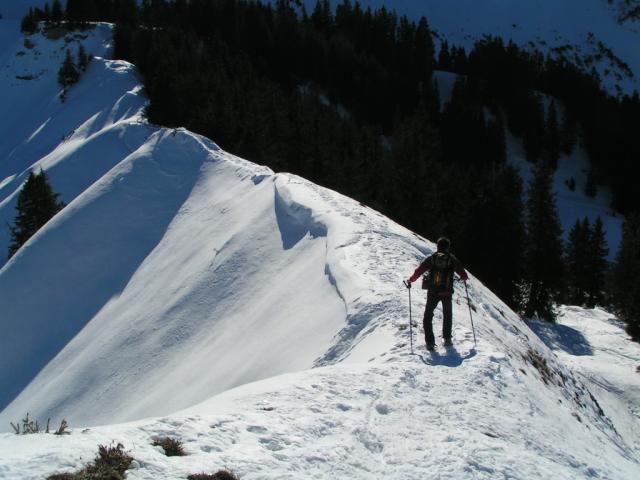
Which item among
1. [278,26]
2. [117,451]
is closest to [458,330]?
[117,451]

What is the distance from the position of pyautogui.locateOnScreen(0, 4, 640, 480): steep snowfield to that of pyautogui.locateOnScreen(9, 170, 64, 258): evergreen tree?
29.6ft

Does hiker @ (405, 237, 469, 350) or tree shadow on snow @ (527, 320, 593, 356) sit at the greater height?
hiker @ (405, 237, 469, 350)

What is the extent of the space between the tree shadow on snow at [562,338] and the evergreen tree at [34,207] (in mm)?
30437

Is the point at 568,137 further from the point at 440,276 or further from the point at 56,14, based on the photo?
the point at 440,276

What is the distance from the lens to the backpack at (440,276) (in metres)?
11.0

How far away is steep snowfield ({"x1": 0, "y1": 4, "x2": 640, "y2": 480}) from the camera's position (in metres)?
7.23

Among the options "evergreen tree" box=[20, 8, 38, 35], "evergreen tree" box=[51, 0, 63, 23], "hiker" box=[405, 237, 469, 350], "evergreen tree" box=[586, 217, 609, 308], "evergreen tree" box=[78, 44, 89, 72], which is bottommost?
"evergreen tree" box=[586, 217, 609, 308]

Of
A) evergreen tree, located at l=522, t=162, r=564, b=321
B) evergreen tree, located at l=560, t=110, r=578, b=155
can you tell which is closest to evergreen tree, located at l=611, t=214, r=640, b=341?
evergreen tree, located at l=522, t=162, r=564, b=321

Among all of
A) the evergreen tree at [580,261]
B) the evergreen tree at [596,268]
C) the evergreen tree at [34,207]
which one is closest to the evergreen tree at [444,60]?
the evergreen tree at [580,261]

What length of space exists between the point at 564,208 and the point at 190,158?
7025 cm

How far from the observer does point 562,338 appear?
33.8 meters

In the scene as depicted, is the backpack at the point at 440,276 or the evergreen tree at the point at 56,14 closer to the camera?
the backpack at the point at 440,276

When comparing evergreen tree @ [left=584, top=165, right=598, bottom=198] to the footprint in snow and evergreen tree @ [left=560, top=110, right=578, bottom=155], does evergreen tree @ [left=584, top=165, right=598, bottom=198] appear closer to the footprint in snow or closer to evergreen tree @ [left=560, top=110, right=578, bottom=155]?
evergreen tree @ [left=560, top=110, right=578, bottom=155]

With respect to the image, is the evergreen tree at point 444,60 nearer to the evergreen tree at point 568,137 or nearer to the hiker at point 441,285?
the evergreen tree at point 568,137
